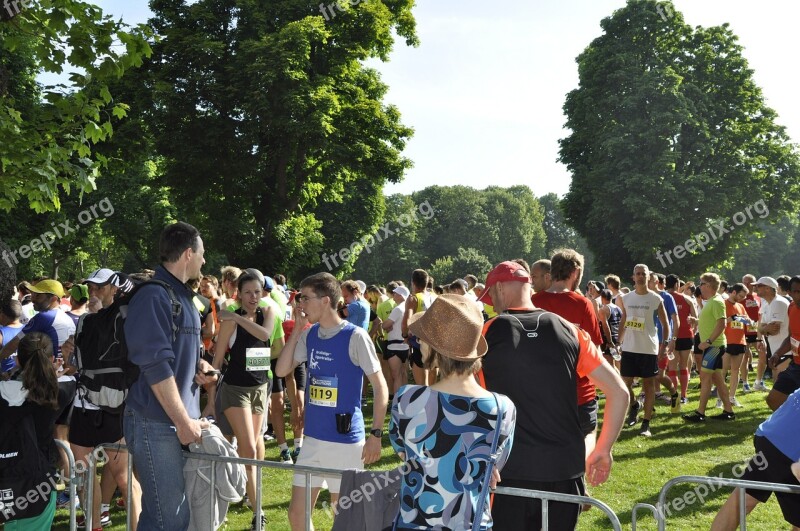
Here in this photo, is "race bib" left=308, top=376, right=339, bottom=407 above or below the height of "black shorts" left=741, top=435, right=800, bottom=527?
above

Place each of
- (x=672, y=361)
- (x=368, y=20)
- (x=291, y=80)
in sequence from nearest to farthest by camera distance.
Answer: (x=672, y=361) < (x=291, y=80) < (x=368, y=20)

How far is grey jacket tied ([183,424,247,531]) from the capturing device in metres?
4.20

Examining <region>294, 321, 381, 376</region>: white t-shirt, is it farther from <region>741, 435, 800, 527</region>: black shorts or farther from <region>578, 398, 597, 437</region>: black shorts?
<region>741, 435, 800, 527</region>: black shorts

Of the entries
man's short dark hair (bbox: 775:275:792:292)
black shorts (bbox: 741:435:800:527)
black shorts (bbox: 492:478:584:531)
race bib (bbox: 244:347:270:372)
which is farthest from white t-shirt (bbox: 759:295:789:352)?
black shorts (bbox: 492:478:584:531)

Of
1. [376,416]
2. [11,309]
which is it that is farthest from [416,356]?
[376,416]

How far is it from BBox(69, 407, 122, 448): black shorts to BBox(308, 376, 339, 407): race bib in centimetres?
167

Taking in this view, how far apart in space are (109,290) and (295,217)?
73.5 ft

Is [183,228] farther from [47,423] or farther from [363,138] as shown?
[363,138]

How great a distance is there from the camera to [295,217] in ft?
93.3

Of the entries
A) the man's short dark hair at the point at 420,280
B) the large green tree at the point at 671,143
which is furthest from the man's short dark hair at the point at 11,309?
the large green tree at the point at 671,143

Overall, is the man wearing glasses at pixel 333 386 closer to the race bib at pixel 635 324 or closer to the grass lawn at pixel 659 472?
the grass lawn at pixel 659 472

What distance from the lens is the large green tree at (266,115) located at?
2495 centimetres

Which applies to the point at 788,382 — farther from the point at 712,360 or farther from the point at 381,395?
the point at 381,395

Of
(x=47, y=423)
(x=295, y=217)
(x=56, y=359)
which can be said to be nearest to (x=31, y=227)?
(x=295, y=217)
